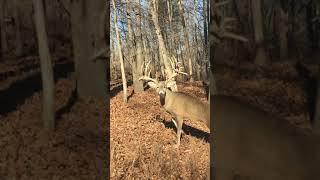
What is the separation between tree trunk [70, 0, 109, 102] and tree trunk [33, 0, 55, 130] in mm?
278

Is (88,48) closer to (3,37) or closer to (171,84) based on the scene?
(3,37)

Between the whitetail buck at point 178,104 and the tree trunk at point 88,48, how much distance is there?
61 centimetres

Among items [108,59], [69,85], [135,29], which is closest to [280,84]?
[135,29]

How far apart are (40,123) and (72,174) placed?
60 centimetres

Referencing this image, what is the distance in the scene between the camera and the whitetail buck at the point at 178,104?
358cm

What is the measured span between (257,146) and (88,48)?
79.3 inches

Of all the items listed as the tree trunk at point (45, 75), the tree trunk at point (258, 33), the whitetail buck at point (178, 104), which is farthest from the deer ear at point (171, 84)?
the tree trunk at point (45, 75)

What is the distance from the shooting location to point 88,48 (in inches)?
168

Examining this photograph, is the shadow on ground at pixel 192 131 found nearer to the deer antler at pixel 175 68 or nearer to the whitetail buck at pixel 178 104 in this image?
the whitetail buck at pixel 178 104

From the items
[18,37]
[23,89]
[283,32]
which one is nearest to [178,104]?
[283,32]

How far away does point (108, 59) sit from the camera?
429 centimetres

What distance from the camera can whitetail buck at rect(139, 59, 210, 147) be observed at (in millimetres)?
3578

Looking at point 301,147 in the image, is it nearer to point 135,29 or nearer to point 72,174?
point 135,29

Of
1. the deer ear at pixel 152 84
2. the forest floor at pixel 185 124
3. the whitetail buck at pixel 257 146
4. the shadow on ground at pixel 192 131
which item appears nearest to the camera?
the whitetail buck at pixel 257 146
